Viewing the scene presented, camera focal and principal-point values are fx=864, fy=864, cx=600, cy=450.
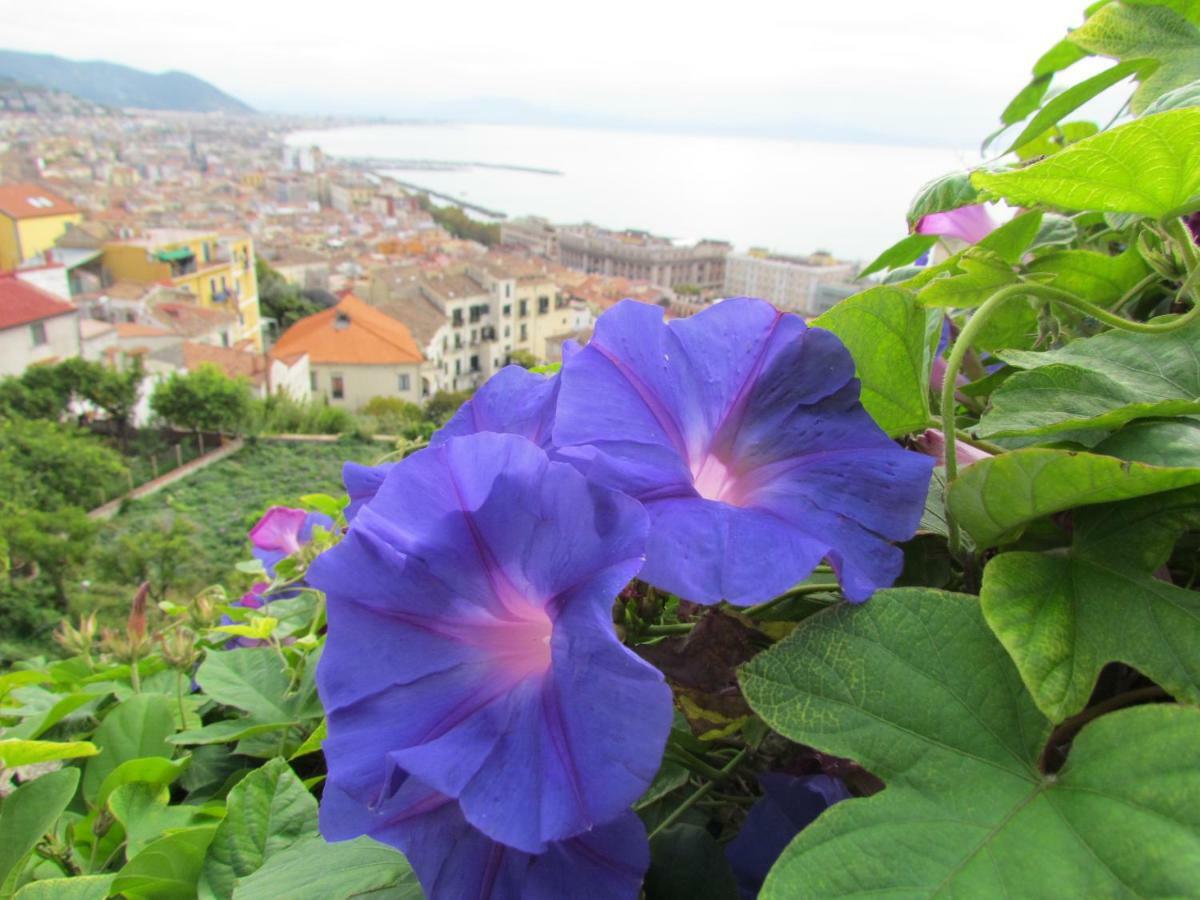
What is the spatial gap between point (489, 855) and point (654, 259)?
2519 centimetres

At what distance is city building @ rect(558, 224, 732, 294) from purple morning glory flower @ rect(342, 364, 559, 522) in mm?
22476

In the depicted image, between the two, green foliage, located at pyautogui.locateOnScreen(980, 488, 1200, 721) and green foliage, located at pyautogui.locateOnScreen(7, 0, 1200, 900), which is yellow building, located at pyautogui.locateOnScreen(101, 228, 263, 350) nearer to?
green foliage, located at pyautogui.locateOnScreen(7, 0, 1200, 900)

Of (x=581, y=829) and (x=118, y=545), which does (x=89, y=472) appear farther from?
(x=581, y=829)

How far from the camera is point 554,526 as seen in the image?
0.25 m

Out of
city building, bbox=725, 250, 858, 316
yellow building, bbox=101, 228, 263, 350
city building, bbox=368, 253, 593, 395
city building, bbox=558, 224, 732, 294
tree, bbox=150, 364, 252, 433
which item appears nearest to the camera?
tree, bbox=150, 364, 252, 433

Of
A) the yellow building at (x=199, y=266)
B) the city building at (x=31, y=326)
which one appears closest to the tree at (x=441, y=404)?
the city building at (x=31, y=326)

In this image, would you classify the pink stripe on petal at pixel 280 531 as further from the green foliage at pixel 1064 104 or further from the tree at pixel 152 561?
the tree at pixel 152 561

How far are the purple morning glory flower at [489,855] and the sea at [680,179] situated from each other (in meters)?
0.39

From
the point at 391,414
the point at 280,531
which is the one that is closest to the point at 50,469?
the point at 391,414

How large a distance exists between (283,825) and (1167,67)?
59 cm

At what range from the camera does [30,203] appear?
74.6 ft

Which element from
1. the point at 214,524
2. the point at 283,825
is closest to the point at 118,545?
the point at 214,524

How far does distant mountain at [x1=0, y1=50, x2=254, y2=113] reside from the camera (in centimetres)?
8275

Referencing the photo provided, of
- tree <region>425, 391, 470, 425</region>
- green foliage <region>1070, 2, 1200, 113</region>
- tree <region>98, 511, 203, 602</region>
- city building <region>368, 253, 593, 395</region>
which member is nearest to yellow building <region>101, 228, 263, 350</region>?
city building <region>368, 253, 593, 395</region>
